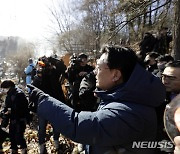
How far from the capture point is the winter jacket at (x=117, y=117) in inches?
53.2

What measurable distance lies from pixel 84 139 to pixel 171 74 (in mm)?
1885

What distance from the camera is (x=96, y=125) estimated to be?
1350 millimetres

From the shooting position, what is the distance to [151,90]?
1.46 m

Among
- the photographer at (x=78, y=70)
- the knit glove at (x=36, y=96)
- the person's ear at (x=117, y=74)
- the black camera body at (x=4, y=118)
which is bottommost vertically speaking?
the black camera body at (x=4, y=118)

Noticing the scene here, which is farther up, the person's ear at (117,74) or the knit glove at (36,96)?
the person's ear at (117,74)

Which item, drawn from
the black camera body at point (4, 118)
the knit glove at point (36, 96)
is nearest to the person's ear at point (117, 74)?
the knit glove at point (36, 96)

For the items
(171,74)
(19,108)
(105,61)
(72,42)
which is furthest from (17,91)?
(72,42)

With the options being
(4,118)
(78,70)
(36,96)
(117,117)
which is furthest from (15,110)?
(117,117)

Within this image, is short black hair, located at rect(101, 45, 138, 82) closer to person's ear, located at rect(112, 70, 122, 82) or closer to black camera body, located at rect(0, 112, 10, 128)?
person's ear, located at rect(112, 70, 122, 82)

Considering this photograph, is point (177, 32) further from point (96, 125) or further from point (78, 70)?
point (96, 125)

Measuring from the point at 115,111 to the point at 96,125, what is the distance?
0.13 m

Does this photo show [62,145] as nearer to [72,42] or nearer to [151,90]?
[151,90]

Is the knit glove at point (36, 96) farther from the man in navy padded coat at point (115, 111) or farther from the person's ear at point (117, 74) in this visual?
the person's ear at point (117, 74)

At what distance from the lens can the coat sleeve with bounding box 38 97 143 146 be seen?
1345 mm
